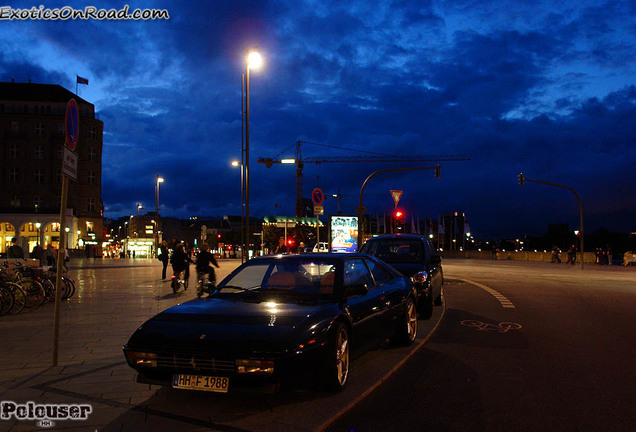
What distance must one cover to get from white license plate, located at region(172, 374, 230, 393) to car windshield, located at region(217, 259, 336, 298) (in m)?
1.50

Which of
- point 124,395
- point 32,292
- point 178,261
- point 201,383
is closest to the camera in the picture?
point 201,383

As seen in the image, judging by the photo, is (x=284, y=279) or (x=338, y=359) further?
(x=284, y=279)

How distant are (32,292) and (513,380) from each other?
448 inches

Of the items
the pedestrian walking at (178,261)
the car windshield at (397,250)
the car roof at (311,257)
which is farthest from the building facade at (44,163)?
the car roof at (311,257)

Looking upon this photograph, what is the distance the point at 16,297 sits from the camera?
39.0 feet

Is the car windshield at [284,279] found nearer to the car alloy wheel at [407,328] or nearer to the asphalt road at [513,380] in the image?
the asphalt road at [513,380]

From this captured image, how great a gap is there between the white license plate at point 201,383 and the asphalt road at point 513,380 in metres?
0.97

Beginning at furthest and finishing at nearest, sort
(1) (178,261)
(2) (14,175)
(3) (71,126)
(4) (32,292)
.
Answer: (2) (14,175) < (1) (178,261) < (4) (32,292) < (3) (71,126)

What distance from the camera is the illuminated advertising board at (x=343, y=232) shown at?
951 inches

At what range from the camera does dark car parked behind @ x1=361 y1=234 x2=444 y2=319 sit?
11.0 meters

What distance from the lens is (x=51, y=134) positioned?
2832 inches

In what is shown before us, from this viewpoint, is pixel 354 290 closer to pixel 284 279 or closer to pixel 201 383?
pixel 284 279

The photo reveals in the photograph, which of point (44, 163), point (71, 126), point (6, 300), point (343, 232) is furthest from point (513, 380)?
point (44, 163)

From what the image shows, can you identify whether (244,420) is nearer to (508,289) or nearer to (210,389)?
(210,389)
